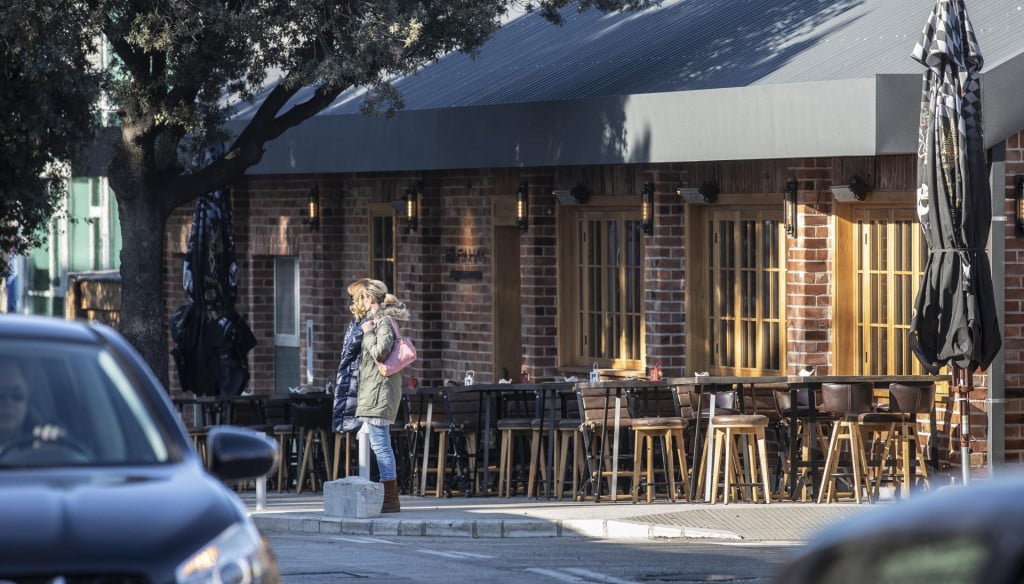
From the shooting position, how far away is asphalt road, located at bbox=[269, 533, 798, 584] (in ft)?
36.1

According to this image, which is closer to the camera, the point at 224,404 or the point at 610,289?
the point at 224,404

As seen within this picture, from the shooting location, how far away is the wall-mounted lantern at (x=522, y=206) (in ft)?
63.3

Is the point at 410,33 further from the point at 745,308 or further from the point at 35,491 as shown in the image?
the point at 35,491

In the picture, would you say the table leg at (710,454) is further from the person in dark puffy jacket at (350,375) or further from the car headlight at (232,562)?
the car headlight at (232,562)

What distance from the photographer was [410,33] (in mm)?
16141

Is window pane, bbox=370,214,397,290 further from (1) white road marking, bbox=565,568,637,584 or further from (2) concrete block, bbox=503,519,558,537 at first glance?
(1) white road marking, bbox=565,568,637,584

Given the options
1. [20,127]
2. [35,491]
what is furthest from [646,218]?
[35,491]

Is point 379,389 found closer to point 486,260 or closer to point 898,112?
point 898,112

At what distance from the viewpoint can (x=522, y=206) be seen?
19.3m

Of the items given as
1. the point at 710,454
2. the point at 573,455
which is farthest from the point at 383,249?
the point at 710,454

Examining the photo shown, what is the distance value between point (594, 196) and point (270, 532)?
5685mm

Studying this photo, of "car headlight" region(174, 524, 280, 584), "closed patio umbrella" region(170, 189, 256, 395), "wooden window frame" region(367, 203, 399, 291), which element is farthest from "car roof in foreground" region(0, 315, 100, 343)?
"wooden window frame" region(367, 203, 399, 291)

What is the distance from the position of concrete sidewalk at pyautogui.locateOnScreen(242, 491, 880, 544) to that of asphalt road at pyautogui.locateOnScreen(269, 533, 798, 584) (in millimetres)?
212

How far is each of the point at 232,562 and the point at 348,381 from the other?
10158 mm
